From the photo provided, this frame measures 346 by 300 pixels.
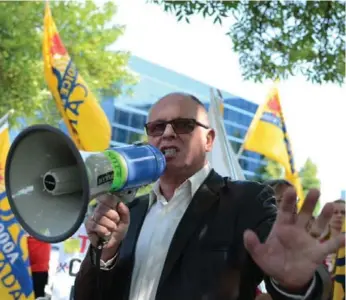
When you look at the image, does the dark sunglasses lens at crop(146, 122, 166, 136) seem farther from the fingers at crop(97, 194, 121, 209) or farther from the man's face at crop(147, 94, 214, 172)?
the fingers at crop(97, 194, 121, 209)

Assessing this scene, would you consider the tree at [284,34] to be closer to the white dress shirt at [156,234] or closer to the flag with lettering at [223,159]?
the flag with lettering at [223,159]

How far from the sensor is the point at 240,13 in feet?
20.4

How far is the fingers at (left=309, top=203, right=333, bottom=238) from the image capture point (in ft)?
4.17

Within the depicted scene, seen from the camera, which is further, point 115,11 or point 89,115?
point 115,11

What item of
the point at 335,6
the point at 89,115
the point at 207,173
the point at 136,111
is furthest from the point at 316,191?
the point at 136,111

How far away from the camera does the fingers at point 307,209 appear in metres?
1.24

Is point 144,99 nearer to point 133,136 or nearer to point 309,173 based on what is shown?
point 133,136

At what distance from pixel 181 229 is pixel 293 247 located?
0.58 metres

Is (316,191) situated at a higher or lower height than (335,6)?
lower

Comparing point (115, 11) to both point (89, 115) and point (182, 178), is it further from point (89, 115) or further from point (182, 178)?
point (182, 178)

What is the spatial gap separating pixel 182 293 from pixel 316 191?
1.93ft

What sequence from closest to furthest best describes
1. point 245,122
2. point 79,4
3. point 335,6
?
point 335,6 → point 79,4 → point 245,122

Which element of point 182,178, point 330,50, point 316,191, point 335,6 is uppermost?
point 335,6

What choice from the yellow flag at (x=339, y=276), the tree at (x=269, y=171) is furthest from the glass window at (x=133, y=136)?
the yellow flag at (x=339, y=276)
